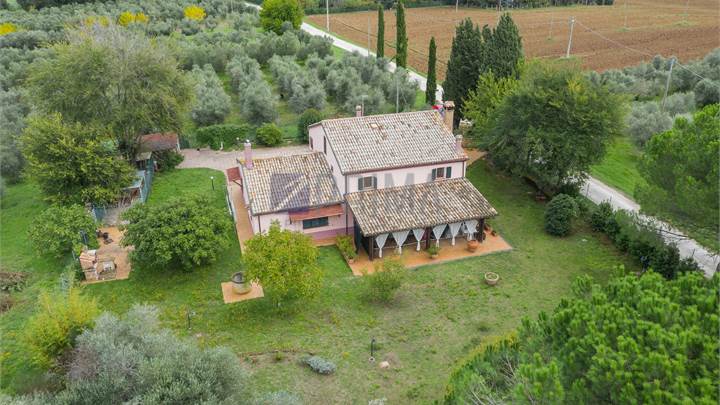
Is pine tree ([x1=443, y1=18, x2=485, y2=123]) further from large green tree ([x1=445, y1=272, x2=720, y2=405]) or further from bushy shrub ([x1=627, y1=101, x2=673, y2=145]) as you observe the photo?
large green tree ([x1=445, y1=272, x2=720, y2=405])

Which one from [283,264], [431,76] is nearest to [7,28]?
[431,76]

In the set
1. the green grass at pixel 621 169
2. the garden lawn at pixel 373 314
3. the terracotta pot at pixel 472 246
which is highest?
the green grass at pixel 621 169

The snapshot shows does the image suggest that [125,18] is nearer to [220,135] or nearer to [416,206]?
[220,135]

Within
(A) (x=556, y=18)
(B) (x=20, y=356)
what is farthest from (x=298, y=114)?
(A) (x=556, y=18)

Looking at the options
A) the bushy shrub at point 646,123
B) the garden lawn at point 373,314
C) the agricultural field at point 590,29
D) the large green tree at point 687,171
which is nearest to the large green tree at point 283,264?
the garden lawn at point 373,314

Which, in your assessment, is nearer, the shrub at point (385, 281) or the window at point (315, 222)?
the shrub at point (385, 281)

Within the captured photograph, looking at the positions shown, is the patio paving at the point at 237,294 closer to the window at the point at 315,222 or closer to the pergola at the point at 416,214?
the window at the point at 315,222
